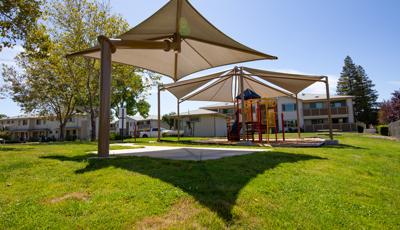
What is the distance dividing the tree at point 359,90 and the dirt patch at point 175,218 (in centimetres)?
5840

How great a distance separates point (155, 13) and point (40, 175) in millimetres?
5177

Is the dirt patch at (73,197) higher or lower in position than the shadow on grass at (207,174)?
lower

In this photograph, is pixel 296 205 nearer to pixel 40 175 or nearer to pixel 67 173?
pixel 67 173

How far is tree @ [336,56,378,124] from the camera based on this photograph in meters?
51.0

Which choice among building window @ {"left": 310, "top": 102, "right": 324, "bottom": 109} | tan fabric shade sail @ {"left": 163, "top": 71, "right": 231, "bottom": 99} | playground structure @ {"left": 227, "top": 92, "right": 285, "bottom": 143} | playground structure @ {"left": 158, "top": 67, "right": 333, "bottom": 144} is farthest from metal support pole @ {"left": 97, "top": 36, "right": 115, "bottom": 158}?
building window @ {"left": 310, "top": 102, "right": 324, "bottom": 109}

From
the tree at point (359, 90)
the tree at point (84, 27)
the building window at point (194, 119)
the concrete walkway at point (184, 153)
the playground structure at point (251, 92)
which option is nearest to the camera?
the concrete walkway at point (184, 153)

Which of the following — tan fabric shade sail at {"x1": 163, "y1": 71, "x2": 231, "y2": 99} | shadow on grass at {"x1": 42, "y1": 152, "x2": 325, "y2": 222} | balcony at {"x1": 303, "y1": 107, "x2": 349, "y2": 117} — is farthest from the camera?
balcony at {"x1": 303, "y1": 107, "x2": 349, "y2": 117}

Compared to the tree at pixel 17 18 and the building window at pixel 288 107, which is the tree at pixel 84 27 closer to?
the tree at pixel 17 18

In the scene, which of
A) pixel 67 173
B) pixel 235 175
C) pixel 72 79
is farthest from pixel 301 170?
pixel 72 79

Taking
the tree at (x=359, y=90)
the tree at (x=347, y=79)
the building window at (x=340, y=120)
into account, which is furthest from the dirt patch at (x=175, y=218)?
the tree at (x=347, y=79)

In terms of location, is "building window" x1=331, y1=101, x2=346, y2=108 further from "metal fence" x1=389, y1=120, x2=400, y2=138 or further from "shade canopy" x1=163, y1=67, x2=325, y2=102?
"shade canopy" x1=163, y1=67, x2=325, y2=102

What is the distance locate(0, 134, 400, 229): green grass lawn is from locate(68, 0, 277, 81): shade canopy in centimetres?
386

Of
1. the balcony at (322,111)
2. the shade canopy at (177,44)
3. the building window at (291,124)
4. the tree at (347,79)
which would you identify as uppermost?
the tree at (347,79)

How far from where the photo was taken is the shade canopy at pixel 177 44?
6969 mm
